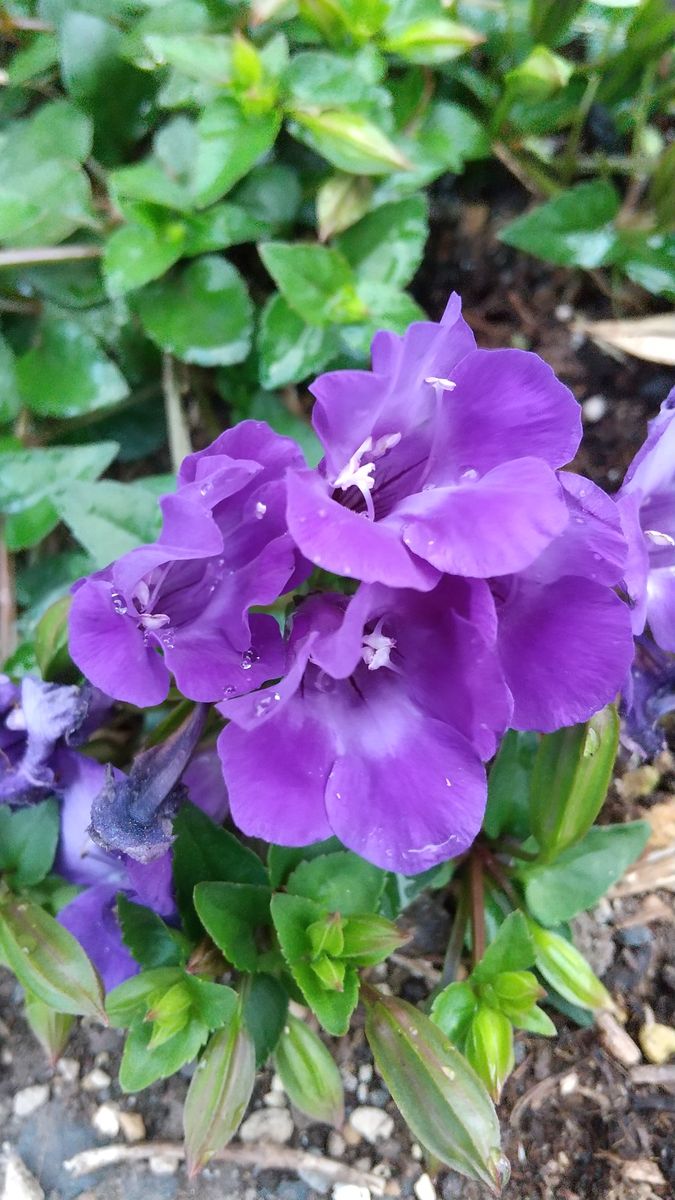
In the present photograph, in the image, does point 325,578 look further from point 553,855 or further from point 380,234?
point 380,234

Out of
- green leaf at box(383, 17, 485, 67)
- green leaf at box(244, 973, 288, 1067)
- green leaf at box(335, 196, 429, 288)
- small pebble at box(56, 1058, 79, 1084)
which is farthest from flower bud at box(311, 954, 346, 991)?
green leaf at box(383, 17, 485, 67)

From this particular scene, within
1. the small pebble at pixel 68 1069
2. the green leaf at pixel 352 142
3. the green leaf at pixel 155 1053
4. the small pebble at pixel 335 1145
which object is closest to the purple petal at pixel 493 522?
the green leaf at pixel 155 1053

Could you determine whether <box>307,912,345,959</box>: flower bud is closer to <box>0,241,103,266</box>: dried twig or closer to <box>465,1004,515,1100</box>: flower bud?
<box>465,1004,515,1100</box>: flower bud

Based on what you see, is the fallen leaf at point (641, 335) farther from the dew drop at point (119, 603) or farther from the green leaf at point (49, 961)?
the green leaf at point (49, 961)

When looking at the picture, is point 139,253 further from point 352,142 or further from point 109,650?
point 109,650

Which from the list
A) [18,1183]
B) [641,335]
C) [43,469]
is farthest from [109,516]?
[641,335]
